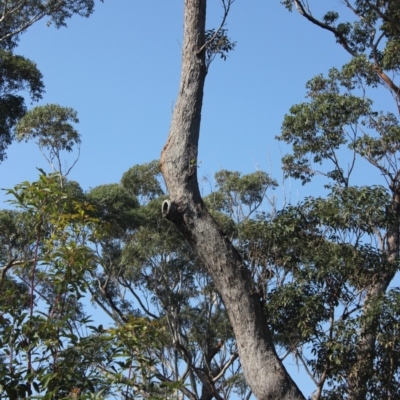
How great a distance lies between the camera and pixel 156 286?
57.9 ft

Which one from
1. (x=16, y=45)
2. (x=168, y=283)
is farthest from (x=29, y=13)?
(x=168, y=283)

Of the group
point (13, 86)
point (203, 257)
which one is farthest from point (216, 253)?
point (13, 86)

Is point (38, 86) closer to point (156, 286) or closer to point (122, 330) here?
point (156, 286)

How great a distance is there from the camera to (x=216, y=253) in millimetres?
6285

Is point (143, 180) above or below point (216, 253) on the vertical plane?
above

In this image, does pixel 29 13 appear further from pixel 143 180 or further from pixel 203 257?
pixel 203 257

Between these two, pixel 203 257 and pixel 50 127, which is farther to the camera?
pixel 50 127

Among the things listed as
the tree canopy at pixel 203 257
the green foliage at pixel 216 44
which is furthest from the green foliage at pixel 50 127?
the green foliage at pixel 216 44

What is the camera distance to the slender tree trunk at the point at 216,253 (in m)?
6.21

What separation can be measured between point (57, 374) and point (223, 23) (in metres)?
4.49

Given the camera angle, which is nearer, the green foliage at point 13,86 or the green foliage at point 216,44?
the green foliage at point 216,44

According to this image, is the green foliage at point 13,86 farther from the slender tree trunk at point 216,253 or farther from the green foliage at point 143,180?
the slender tree trunk at point 216,253

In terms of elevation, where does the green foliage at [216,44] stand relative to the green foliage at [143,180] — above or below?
below

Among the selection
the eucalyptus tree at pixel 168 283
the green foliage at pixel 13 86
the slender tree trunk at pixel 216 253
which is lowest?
the slender tree trunk at pixel 216 253
